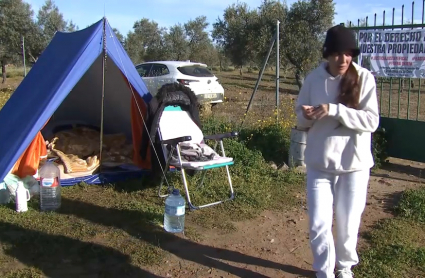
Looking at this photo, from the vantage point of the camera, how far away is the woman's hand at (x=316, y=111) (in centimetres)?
279

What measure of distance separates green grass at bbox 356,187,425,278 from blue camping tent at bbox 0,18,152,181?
124 inches

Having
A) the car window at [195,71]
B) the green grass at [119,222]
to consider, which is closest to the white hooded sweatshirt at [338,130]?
the green grass at [119,222]

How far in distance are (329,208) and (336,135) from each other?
0.48m

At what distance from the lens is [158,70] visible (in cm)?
1334

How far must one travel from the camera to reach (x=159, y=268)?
368 cm

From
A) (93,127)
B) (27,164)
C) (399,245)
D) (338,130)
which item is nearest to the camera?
(338,130)

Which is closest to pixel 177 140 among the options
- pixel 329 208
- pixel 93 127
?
pixel 329 208

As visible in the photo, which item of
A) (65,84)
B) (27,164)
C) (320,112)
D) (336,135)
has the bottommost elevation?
(27,164)

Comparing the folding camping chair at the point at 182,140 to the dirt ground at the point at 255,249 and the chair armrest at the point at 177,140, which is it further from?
the dirt ground at the point at 255,249

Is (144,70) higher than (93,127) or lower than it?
higher

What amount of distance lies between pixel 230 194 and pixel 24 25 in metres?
20.2

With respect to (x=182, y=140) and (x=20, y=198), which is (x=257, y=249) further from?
(x=20, y=198)

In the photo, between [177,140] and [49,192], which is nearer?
[177,140]

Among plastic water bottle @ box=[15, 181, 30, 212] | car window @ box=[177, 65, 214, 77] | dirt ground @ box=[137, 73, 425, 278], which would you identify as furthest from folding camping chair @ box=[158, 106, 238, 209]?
car window @ box=[177, 65, 214, 77]
